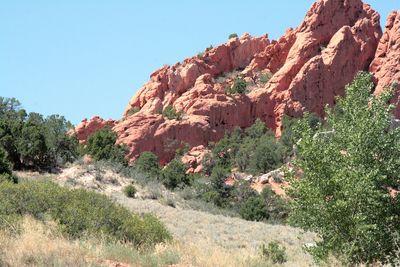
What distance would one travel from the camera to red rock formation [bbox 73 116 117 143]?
87.2 meters

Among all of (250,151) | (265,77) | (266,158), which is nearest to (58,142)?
(266,158)

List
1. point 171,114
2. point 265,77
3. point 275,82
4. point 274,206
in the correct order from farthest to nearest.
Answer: point 265,77, point 275,82, point 171,114, point 274,206

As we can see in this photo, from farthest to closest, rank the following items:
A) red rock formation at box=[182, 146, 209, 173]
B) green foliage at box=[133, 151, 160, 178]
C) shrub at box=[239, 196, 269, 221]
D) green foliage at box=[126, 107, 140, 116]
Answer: green foliage at box=[126, 107, 140, 116]
red rock formation at box=[182, 146, 209, 173]
green foliage at box=[133, 151, 160, 178]
shrub at box=[239, 196, 269, 221]

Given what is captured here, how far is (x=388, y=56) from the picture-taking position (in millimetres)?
87625

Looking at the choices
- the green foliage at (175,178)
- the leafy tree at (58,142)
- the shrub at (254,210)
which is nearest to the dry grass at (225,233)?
the shrub at (254,210)

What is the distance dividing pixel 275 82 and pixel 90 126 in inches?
1143

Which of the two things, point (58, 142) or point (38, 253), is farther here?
point (58, 142)

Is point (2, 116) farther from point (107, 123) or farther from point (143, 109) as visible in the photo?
point (143, 109)

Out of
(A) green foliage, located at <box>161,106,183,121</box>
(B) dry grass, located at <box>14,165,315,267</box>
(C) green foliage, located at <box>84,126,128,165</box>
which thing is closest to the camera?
(B) dry grass, located at <box>14,165,315,267</box>

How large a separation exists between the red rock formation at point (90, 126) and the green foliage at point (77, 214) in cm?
7174

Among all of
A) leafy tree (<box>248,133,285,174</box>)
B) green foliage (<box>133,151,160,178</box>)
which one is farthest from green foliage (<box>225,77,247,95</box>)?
green foliage (<box>133,151,160,178</box>)

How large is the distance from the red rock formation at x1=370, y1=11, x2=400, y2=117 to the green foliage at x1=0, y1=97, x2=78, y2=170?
49.1 metres

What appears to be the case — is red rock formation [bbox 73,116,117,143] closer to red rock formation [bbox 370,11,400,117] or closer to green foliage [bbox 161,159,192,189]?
green foliage [bbox 161,159,192,189]

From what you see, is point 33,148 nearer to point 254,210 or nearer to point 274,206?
point 254,210
